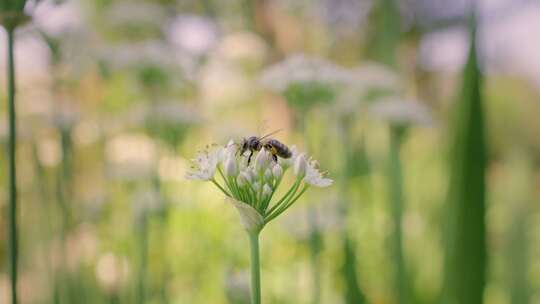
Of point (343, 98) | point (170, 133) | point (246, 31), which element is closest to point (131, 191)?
point (170, 133)

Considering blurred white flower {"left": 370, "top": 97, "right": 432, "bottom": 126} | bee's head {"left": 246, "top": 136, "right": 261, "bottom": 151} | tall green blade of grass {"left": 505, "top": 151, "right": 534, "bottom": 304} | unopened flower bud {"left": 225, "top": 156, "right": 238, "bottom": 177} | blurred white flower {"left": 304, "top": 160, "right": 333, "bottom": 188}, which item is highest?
blurred white flower {"left": 370, "top": 97, "right": 432, "bottom": 126}

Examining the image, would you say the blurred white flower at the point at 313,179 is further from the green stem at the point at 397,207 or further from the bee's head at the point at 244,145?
the green stem at the point at 397,207

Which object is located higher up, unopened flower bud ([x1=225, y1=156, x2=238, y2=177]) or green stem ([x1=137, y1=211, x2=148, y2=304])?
unopened flower bud ([x1=225, y1=156, x2=238, y2=177])

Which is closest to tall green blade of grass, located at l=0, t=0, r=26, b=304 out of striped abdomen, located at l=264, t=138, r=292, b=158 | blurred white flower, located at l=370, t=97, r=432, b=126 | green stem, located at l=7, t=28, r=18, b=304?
green stem, located at l=7, t=28, r=18, b=304

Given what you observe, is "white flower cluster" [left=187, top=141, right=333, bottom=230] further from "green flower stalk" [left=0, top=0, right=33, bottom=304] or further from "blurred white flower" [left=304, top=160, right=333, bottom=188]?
"green flower stalk" [left=0, top=0, right=33, bottom=304]

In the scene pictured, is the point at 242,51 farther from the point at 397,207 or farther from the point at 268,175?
the point at 268,175

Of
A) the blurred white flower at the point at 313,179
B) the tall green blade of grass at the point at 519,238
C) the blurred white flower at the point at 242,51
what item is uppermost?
the blurred white flower at the point at 242,51

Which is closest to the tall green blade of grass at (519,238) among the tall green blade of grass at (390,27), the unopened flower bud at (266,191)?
the tall green blade of grass at (390,27)

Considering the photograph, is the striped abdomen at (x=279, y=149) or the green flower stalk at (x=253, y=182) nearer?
the green flower stalk at (x=253, y=182)
